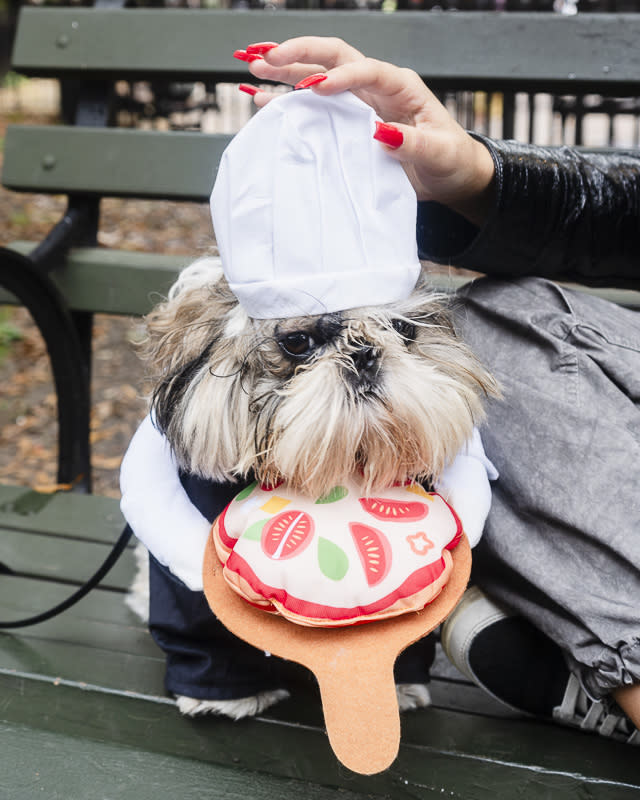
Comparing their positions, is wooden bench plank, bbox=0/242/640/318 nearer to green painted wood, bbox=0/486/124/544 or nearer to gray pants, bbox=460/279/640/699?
green painted wood, bbox=0/486/124/544

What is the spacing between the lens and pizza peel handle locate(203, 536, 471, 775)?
88 cm

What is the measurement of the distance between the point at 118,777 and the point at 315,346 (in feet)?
2.04

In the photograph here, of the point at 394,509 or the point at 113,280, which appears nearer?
the point at 394,509

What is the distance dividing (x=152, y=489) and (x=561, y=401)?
0.58 m

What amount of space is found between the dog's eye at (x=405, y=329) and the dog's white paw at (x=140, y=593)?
2.34 feet

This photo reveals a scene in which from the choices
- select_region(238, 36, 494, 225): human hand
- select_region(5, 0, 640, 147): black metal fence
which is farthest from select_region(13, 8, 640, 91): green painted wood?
select_region(238, 36, 494, 225): human hand

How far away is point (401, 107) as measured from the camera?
1183 millimetres

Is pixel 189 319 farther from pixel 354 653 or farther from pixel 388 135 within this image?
pixel 354 653

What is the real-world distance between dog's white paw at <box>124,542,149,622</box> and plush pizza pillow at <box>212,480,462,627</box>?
0.55m

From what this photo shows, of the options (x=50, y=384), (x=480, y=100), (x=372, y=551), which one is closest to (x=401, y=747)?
(x=372, y=551)

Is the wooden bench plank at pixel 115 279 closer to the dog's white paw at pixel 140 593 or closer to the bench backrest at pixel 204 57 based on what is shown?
the bench backrest at pixel 204 57

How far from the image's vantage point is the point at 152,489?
114 cm

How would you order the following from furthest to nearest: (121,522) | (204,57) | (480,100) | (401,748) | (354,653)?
(480,100) < (204,57) < (121,522) < (401,748) < (354,653)

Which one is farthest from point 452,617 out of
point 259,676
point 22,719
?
point 22,719
